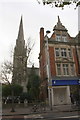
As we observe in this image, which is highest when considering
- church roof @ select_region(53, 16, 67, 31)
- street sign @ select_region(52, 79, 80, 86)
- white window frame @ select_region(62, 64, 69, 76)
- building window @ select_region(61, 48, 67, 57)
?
church roof @ select_region(53, 16, 67, 31)

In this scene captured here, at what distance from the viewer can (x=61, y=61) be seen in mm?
26016

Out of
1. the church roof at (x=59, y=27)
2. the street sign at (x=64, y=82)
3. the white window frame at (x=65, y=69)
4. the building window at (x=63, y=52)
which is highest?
the church roof at (x=59, y=27)

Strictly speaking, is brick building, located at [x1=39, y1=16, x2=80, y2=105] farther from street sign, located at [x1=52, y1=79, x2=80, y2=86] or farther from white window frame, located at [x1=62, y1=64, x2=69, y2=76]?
street sign, located at [x1=52, y1=79, x2=80, y2=86]

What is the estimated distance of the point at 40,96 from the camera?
1156 inches

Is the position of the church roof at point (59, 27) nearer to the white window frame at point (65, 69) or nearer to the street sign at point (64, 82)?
the white window frame at point (65, 69)

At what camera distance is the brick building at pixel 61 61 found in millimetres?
24947

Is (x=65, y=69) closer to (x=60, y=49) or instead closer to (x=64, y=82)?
(x=64, y=82)

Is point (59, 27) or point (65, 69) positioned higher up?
point (59, 27)

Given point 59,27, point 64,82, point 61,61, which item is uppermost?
point 59,27

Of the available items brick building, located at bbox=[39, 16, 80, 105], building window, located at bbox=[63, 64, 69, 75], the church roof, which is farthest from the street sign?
the church roof

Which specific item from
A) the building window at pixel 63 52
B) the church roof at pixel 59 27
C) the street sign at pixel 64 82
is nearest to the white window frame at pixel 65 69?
the street sign at pixel 64 82

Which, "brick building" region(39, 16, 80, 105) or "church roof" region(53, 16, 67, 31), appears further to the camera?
"church roof" region(53, 16, 67, 31)

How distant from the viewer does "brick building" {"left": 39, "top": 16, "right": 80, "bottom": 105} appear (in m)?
24.9

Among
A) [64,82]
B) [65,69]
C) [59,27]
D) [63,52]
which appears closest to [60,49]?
[63,52]
